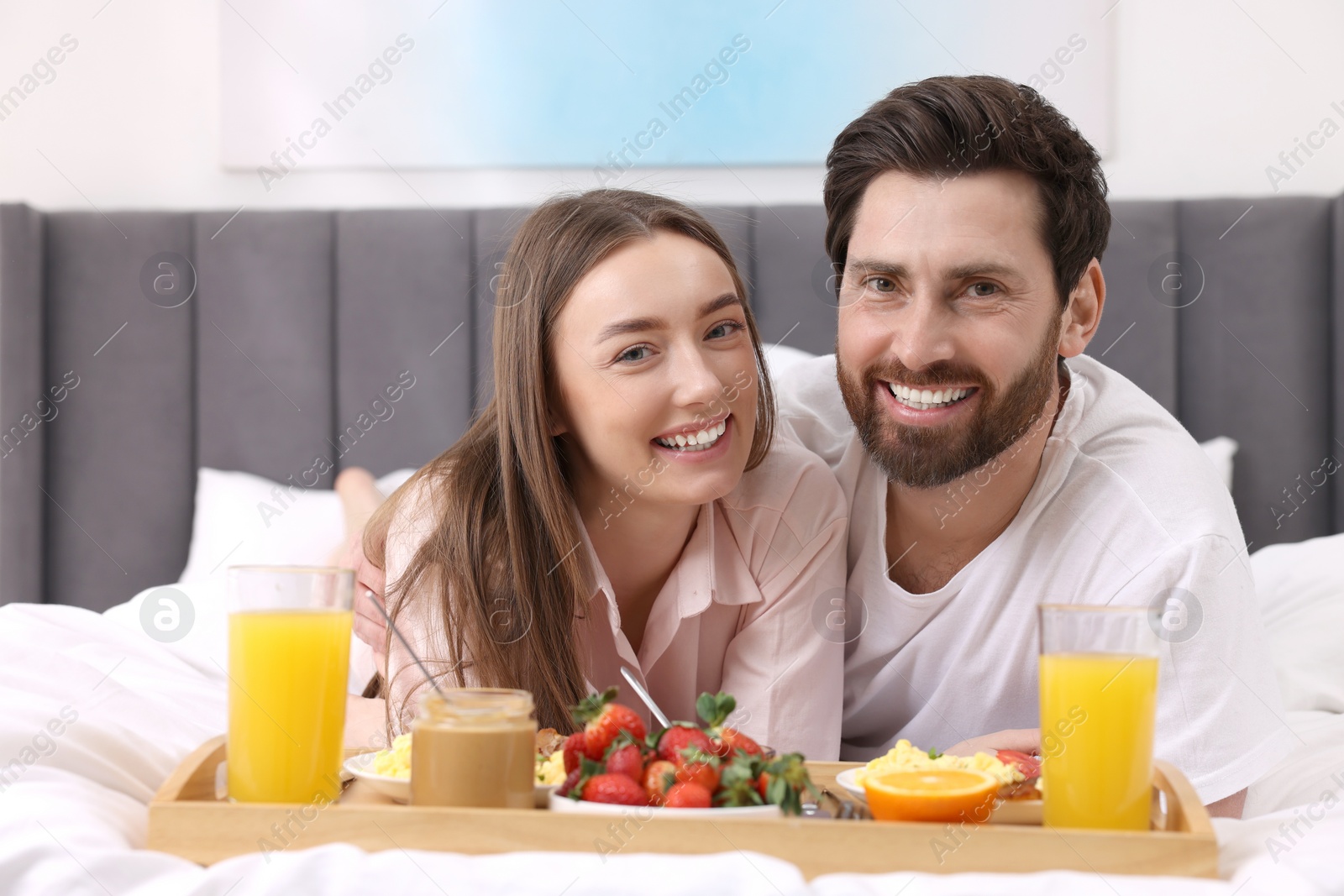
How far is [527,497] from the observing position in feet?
4.85

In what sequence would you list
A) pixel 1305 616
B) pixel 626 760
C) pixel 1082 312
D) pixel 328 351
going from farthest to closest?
pixel 328 351 < pixel 1305 616 < pixel 1082 312 < pixel 626 760

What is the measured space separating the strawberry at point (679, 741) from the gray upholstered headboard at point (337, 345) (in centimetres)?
169

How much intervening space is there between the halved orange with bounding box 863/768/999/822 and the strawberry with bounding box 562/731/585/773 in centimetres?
24

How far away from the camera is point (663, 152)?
8.74 ft

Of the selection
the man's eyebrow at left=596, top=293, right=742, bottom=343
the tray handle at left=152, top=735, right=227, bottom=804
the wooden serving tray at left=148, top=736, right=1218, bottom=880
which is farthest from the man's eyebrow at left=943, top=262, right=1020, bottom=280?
the tray handle at left=152, top=735, right=227, bottom=804

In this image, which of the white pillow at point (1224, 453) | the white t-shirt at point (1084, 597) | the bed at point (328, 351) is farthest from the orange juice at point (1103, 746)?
the white pillow at point (1224, 453)

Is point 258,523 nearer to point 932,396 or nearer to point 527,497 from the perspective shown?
point 527,497

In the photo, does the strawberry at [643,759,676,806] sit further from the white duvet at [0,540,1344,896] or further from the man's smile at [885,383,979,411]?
the man's smile at [885,383,979,411]

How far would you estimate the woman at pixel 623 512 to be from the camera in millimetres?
A: 1381

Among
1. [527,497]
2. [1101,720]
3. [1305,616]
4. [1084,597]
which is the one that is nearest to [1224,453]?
[1305,616]

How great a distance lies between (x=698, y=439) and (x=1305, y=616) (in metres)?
1.27

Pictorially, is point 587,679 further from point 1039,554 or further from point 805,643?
point 1039,554

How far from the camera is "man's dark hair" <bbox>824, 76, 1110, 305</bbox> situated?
1498mm

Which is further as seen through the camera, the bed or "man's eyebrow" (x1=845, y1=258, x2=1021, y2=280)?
the bed
